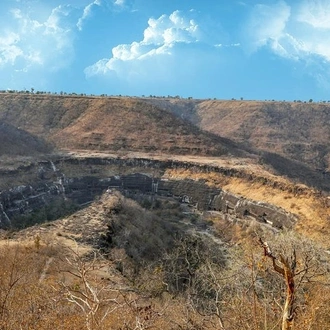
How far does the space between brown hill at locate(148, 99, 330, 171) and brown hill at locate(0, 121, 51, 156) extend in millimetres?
39166

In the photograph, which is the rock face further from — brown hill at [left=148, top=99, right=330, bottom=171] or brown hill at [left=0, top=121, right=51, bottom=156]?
brown hill at [left=148, top=99, right=330, bottom=171]

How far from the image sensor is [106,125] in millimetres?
61188

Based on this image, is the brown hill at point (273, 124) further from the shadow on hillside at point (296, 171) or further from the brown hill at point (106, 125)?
the brown hill at point (106, 125)

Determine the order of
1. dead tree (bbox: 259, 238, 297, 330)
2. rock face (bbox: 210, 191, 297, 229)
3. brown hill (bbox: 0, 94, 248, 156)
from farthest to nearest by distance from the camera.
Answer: brown hill (bbox: 0, 94, 248, 156) < rock face (bbox: 210, 191, 297, 229) < dead tree (bbox: 259, 238, 297, 330)

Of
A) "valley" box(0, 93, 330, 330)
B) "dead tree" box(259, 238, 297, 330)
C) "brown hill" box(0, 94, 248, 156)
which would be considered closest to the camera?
"dead tree" box(259, 238, 297, 330)

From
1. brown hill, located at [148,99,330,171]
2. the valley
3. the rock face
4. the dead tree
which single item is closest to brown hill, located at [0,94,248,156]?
the valley

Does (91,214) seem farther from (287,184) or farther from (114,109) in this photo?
(114,109)

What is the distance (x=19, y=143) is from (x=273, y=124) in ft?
189

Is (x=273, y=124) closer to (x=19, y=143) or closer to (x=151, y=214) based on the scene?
(x=19, y=143)

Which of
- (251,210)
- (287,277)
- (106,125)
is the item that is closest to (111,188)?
(251,210)

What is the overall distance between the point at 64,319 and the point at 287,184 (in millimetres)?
29719

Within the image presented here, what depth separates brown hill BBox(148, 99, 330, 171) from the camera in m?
75.5

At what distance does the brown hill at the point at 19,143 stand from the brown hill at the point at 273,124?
39.2 meters

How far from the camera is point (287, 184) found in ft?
121
